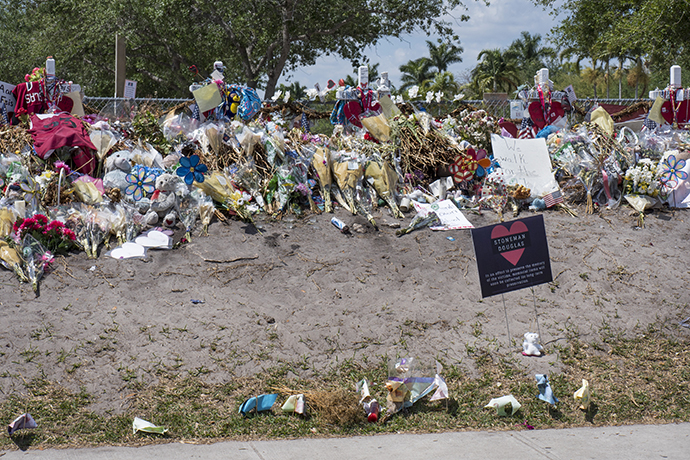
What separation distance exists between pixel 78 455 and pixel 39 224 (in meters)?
2.84

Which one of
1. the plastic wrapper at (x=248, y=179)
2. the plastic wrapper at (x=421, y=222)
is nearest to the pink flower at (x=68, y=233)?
the plastic wrapper at (x=248, y=179)

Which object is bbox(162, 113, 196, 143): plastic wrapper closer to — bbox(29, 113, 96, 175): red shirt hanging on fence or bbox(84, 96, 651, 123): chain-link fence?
bbox(84, 96, 651, 123): chain-link fence

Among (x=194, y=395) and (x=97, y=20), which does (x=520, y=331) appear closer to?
(x=194, y=395)

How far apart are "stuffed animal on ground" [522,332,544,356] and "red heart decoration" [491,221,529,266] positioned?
587mm

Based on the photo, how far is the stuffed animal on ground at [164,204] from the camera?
6144mm

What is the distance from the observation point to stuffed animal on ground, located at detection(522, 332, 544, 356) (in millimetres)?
4703

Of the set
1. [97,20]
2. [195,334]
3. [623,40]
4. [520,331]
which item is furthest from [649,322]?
[97,20]

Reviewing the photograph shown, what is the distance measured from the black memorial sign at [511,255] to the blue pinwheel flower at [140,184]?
3621 mm

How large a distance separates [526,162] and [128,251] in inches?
201

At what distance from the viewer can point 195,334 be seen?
4668 mm

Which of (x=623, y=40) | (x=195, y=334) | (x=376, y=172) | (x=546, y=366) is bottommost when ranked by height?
(x=546, y=366)

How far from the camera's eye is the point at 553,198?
7.46 meters

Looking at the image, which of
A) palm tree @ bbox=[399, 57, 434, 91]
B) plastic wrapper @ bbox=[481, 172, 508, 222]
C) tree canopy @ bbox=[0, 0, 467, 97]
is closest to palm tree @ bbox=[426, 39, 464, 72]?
palm tree @ bbox=[399, 57, 434, 91]

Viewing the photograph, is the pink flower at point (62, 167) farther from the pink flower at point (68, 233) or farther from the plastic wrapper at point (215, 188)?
the plastic wrapper at point (215, 188)
